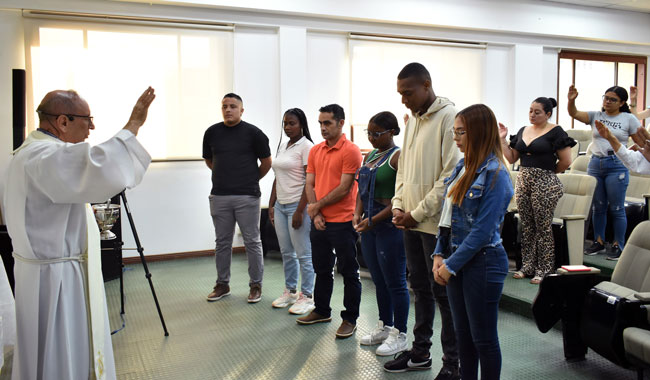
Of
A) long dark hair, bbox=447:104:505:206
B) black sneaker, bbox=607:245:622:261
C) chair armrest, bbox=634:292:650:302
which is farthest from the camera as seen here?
black sneaker, bbox=607:245:622:261

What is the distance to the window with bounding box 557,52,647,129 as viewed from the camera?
7.54 m

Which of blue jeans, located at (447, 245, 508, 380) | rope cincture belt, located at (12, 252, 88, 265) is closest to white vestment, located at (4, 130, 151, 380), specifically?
rope cincture belt, located at (12, 252, 88, 265)

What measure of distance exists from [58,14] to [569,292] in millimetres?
5056

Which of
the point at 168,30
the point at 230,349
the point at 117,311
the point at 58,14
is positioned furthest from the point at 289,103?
the point at 230,349

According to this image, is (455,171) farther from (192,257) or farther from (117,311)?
(192,257)

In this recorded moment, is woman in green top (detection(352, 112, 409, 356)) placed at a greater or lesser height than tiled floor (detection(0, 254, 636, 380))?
greater

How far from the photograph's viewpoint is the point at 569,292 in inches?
108

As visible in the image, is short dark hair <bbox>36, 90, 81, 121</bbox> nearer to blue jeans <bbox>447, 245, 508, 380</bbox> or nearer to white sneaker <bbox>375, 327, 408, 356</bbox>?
blue jeans <bbox>447, 245, 508, 380</bbox>

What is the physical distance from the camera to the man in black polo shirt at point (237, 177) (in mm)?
3900

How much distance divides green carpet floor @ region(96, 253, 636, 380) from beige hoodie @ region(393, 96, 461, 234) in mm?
896

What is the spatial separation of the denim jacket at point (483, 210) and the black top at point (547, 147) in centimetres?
203

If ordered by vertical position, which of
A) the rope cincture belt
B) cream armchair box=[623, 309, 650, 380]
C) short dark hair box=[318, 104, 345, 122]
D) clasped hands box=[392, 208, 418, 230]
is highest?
short dark hair box=[318, 104, 345, 122]

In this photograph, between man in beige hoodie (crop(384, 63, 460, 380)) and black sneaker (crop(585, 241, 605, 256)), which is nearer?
man in beige hoodie (crop(384, 63, 460, 380))

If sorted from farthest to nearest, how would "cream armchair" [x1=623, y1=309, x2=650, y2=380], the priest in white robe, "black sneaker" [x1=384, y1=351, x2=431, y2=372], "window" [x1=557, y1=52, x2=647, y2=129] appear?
"window" [x1=557, y1=52, x2=647, y2=129] < "black sneaker" [x1=384, y1=351, x2=431, y2=372] < "cream armchair" [x1=623, y1=309, x2=650, y2=380] < the priest in white robe
